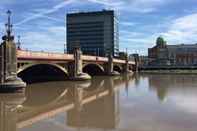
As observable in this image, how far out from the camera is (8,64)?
1672 inches

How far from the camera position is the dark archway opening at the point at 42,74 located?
6588 centimetres

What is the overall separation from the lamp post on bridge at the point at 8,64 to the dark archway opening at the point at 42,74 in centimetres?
2179

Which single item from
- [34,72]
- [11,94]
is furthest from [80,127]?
[34,72]

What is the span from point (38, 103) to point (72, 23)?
155 m

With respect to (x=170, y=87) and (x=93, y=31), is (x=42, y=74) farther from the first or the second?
(x=93, y=31)

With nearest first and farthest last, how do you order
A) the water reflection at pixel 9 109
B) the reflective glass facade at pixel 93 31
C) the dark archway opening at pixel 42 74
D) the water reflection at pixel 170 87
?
1. the water reflection at pixel 9 109
2. the water reflection at pixel 170 87
3. the dark archway opening at pixel 42 74
4. the reflective glass facade at pixel 93 31

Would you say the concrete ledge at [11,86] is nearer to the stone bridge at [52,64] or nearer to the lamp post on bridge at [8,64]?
the lamp post on bridge at [8,64]

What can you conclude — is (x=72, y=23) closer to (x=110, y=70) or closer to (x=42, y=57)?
(x=110, y=70)

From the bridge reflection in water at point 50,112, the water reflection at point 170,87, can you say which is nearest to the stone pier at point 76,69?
the water reflection at point 170,87

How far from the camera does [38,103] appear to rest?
35.1 meters

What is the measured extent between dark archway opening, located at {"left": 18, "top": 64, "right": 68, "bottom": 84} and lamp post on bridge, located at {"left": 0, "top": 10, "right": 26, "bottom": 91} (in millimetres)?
21786

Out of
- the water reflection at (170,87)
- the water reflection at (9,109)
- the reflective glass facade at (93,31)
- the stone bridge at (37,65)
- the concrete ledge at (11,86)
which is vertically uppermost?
the reflective glass facade at (93,31)

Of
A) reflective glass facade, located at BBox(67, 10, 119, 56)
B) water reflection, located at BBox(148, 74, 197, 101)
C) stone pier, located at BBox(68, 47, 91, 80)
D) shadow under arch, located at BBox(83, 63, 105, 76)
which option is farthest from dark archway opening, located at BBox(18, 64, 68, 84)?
reflective glass facade, located at BBox(67, 10, 119, 56)

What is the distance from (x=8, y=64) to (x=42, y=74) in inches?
1056
